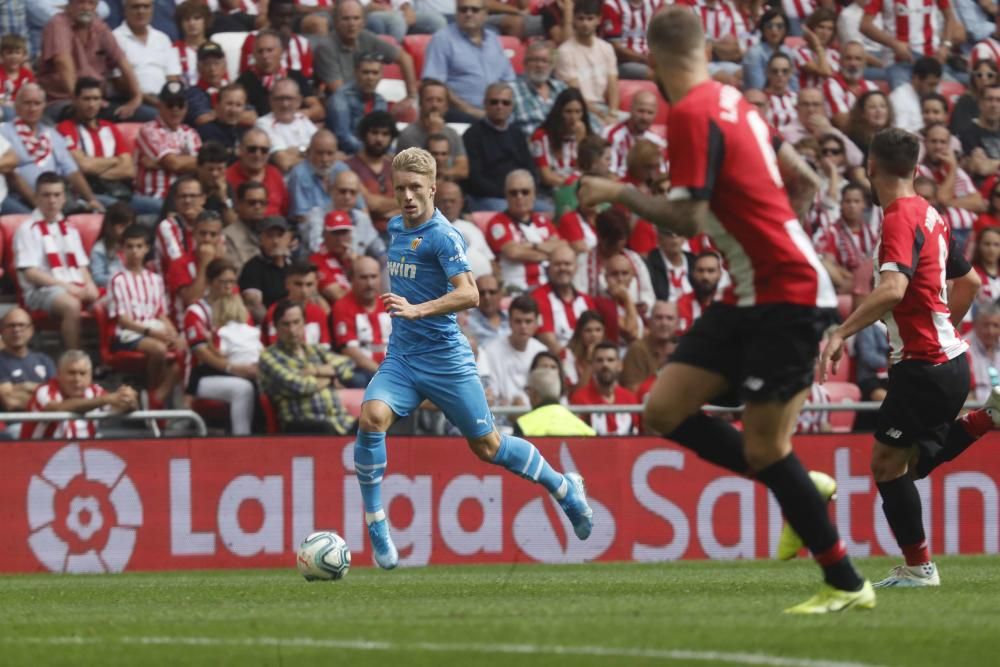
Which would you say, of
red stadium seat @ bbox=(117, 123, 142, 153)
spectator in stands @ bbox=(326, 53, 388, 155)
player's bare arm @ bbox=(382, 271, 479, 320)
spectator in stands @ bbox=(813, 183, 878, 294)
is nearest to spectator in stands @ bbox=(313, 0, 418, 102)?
spectator in stands @ bbox=(326, 53, 388, 155)

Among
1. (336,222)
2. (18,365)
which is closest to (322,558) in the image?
(18,365)

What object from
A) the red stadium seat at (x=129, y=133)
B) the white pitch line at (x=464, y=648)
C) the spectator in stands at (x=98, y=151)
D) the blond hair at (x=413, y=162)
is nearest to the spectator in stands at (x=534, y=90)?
the red stadium seat at (x=129, y=133)

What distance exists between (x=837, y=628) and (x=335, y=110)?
11.9 meters

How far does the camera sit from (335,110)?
58.7 ft

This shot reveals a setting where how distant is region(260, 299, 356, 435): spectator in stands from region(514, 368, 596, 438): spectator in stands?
55.6 inches

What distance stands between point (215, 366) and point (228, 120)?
333cm

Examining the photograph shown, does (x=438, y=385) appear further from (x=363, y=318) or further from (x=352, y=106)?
(x=352, y=106)

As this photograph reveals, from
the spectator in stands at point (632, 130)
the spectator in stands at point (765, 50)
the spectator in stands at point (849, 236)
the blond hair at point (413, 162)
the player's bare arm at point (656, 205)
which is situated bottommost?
the spectator in stands at point (849, 236)

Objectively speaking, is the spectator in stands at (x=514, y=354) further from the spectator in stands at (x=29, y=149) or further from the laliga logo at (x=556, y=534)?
the spectator in stands at (x=29, y=149)

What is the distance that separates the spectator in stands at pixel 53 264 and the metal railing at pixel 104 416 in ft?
4.58

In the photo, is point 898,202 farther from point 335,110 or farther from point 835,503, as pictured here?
point 335,110

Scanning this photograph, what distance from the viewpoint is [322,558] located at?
10328 mm

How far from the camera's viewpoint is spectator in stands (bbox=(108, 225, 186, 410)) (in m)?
15.0

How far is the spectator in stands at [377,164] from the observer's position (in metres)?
17.0
